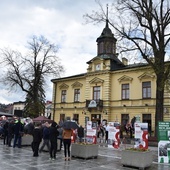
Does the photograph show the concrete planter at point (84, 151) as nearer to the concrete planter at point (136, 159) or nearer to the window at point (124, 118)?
the concrete planter at point (136, 159)

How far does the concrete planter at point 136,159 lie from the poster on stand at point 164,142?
1354 mm

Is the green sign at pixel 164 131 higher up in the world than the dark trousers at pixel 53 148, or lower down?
higher up

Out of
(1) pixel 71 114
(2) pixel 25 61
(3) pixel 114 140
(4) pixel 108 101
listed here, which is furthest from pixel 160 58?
(2) pixel 25 61

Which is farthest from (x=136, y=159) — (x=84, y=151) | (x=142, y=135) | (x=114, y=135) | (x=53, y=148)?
(x=114, y=135)

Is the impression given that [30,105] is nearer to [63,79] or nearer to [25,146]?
[63,79]

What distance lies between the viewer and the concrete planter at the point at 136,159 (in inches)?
389

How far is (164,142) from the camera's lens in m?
11.3

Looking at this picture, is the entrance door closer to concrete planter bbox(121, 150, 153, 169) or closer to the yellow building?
the yellow building

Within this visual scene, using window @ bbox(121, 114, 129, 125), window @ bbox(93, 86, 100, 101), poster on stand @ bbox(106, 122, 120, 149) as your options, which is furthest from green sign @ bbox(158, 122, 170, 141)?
window @ bbox(93, 86, 100, 101)

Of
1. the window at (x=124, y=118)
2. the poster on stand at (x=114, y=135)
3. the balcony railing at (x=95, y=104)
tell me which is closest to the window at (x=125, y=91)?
the window at (x=124, y=118)

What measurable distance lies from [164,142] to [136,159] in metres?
2.14

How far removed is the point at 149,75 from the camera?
92.8 feet

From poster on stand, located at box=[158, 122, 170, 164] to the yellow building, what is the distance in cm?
1561

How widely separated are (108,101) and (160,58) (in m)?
11.5
